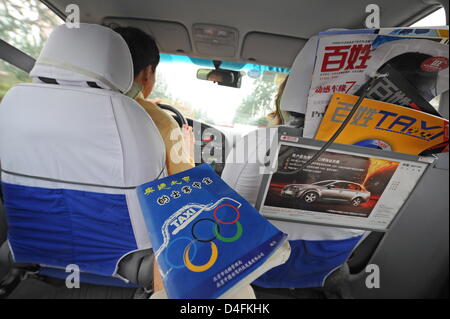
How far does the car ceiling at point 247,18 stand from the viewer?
0.88 metres

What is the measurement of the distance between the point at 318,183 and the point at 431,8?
0.82 meters

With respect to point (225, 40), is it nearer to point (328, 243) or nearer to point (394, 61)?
point (394, 61)

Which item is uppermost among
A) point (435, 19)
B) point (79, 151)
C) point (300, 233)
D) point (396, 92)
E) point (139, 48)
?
point (435, 19)

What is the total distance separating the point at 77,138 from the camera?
0.69 metres

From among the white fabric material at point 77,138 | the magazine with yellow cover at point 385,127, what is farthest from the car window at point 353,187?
the white fabric material at point 77,138

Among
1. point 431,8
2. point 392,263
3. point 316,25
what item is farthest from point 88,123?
point 392,263


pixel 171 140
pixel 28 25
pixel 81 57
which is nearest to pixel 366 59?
pixel 171 140

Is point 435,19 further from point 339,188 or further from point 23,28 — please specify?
point 23,28

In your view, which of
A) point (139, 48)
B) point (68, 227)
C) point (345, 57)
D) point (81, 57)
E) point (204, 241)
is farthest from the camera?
point (139, 48)

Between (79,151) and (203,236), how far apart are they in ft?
1.99

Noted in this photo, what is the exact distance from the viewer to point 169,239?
1.49ft

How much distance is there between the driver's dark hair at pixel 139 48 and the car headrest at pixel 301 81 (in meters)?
0.78

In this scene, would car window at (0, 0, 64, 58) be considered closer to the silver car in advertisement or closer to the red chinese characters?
the red chinese characters
